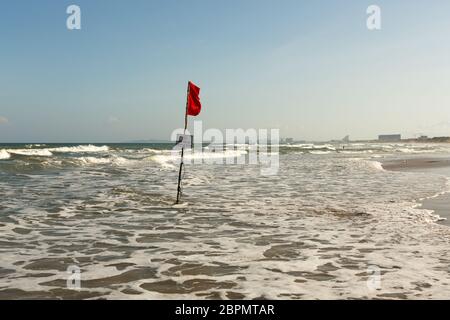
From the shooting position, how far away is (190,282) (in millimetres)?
5473

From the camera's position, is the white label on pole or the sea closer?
the sea

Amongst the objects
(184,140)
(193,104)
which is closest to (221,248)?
(184,140)

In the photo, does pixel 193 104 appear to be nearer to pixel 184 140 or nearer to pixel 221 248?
pixel 184 140

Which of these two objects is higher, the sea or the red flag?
the red flag

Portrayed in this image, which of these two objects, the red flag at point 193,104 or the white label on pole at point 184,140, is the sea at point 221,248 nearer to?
the white label on pole at point 184,140

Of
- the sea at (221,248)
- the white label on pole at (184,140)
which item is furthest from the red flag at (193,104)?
the sea at (221,248)

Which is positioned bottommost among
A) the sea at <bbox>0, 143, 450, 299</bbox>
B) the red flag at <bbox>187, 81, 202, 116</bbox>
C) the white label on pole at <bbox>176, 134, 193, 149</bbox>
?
the sea at <bbox>0, 143, 450, 299</bbox>

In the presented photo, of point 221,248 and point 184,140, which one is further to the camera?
Answer: point 184,140

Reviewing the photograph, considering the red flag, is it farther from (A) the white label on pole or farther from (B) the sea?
(B) the sea

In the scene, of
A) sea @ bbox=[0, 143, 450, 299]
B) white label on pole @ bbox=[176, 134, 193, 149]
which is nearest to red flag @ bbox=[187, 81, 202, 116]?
white label on pole @ bbox=[176, 134, 193, 149]

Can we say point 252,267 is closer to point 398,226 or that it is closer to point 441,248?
point 441,248
